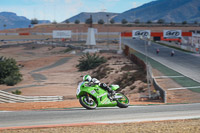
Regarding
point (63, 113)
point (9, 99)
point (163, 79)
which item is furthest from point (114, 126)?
point (163, 79)

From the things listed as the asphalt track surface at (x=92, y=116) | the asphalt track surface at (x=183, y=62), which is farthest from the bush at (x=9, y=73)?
the asphalt track surface at (x=92, y=116)

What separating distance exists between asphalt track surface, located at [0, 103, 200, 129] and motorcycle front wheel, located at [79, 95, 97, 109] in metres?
0.36

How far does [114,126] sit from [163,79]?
2226 cm

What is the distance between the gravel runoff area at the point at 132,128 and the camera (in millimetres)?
9211

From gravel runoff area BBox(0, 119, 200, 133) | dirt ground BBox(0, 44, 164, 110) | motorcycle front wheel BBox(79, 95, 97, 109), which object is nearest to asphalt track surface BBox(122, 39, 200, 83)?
dirt ground BBox(0, 44, 164, 110)

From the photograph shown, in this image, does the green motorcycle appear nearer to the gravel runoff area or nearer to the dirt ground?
the gravel runoff area

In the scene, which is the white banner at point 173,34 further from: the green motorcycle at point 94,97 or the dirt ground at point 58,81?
the green motorcycle at point 94,97

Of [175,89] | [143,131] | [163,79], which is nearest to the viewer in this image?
[143,131]

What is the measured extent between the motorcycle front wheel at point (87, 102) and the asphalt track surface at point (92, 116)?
0.36m

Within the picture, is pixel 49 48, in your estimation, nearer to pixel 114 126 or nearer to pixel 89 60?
pixel 89 60

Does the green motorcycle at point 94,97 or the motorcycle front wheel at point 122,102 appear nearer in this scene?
the green motorcycle at point 94,97

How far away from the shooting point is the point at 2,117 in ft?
38.1

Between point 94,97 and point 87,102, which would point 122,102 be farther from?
point 87,102

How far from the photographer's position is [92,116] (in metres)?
11.6
